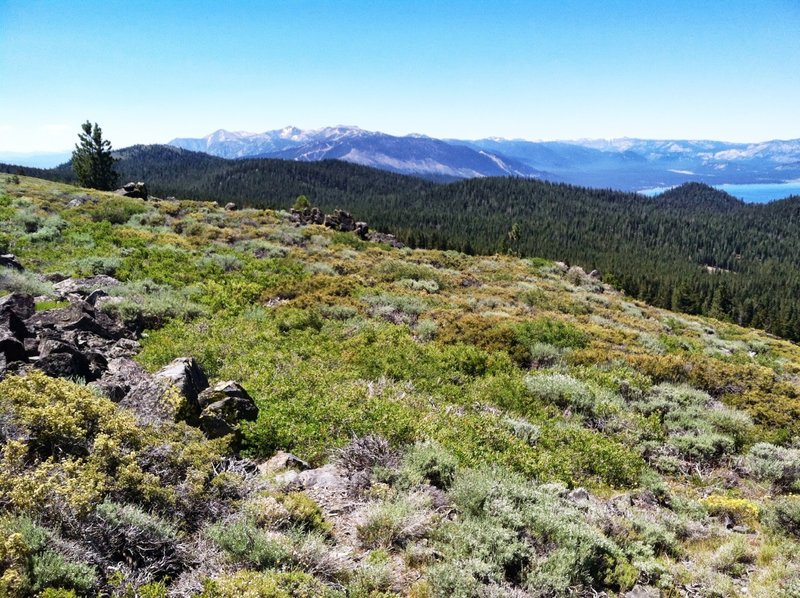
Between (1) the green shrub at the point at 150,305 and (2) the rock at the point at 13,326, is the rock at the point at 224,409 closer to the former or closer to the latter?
(2) the rock at the point at 13,326

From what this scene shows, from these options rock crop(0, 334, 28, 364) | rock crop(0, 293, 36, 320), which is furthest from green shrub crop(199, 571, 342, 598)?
rock crop(0, 293, 36, 320)

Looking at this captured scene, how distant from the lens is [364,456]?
267 inches

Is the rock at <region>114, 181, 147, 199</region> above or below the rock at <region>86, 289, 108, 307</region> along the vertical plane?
above

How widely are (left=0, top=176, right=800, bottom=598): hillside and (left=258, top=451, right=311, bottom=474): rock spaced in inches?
1.6

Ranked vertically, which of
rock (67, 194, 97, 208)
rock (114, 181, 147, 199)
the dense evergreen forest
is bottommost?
the dense evergreen forest

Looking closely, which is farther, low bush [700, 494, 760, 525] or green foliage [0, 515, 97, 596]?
low bush [700, 494, 760, 525]

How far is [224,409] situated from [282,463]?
5.40ft

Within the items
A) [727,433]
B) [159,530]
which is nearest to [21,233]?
[159,530]

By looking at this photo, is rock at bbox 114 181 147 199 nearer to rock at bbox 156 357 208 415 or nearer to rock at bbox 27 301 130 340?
rock at bbox 27 301 130 340

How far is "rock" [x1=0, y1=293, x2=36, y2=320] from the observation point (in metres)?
9.45

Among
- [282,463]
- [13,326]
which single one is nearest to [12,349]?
[13,326]

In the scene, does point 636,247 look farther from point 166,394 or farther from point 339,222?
point 166,394

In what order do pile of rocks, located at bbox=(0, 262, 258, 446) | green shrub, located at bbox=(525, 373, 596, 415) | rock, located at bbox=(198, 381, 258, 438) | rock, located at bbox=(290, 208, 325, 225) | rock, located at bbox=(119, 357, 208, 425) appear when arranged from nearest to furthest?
rock, located at bbox=(119, 357, 208, 425)
pile of rocks, located at bbox=(0, 262, 258, 446)
rock, located at bbox=(198, 381, 258, 438)
green shrub, located at bbox=(525, 373, 596, 415)
rock, located at bbox=(290, 208, 325, 225)

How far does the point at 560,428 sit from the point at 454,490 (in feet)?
12.9
